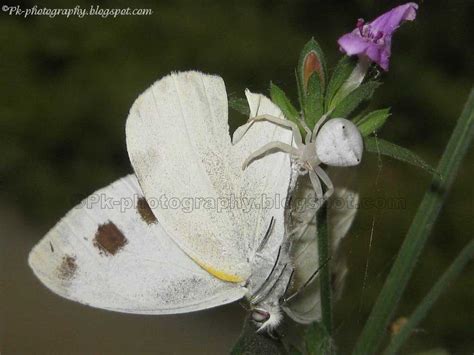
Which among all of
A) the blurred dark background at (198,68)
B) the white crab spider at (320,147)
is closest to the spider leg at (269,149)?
the white crab spider at (320,147)

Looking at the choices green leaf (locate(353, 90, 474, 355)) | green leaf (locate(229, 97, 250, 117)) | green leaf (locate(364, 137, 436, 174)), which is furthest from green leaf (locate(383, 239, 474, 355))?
green leaf (locate(229, 97, 250, 117))

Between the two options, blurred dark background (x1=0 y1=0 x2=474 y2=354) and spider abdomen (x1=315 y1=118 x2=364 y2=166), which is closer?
spider abdomen (x1=315 y1=118 x2=364 y2=166)

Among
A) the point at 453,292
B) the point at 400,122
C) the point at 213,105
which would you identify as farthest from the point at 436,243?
the point at 213,105

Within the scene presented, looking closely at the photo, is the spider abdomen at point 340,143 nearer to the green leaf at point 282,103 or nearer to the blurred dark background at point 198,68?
the green leaf at point 282,103

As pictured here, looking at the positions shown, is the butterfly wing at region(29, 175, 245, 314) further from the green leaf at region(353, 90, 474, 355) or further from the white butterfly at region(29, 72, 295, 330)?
the green leaf at region(353, 90, 474, 355)

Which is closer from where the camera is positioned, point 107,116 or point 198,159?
point 198,159

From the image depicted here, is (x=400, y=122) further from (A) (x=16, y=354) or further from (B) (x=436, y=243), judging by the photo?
(A) (x=16, y=354)
